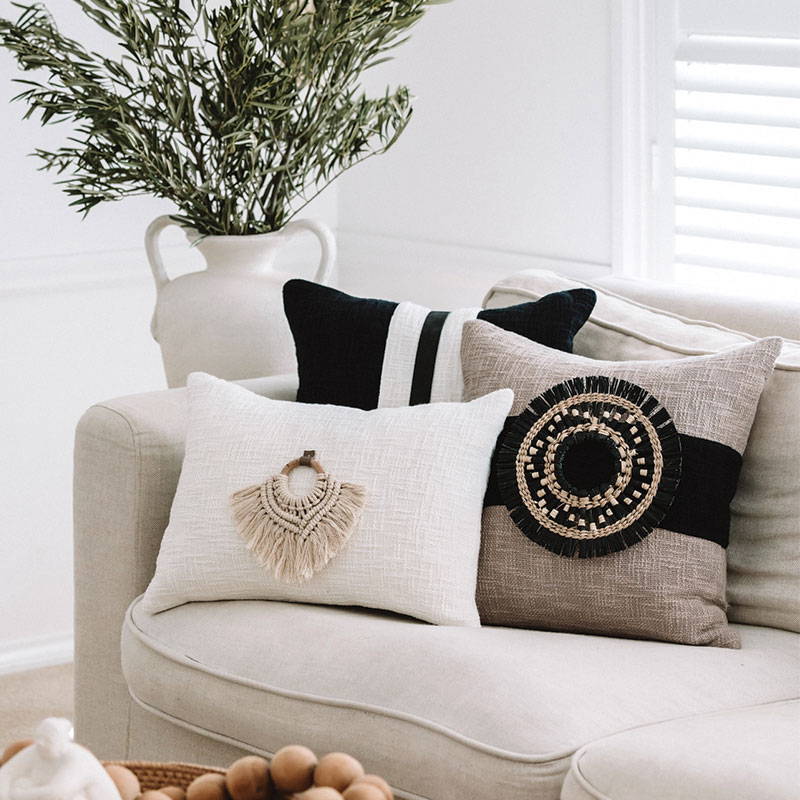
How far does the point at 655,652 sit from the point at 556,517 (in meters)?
0.21

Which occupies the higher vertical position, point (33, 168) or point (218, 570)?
point (33, 168)

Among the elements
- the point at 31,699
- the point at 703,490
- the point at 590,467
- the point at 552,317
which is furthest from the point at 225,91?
the point at 31,699

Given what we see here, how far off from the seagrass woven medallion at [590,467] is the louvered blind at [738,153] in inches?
36.5

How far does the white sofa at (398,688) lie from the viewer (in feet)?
4.27

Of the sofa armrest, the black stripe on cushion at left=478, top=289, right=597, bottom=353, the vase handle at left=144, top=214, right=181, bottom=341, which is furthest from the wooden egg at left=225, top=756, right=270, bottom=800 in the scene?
the vase handle at left=144, top=214, right=181, bottom=341

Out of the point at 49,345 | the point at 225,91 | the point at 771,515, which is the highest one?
the point at 225,91

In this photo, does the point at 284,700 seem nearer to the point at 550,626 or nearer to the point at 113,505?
the point at 550,626

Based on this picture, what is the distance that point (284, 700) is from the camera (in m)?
1.51

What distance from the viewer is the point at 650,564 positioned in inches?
63.5

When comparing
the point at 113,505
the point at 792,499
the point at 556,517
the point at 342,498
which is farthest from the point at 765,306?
the point at 113,505

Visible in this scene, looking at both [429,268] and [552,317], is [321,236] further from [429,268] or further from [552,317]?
[429,268]

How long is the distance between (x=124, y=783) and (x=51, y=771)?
0.35ft

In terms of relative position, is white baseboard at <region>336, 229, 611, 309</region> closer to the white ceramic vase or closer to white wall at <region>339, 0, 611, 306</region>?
white wall at <region>339, 0, 611, 306</region>

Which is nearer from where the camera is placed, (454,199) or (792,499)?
(792,499)
